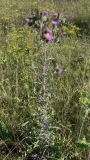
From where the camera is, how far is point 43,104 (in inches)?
110

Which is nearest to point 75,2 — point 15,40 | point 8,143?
point 15,40

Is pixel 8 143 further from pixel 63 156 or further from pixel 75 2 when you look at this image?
pixel 75 2

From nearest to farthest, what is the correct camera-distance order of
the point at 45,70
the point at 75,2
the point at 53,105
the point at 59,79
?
the point at 45,70, the point at 53,105, the point at 59,79, the point at 75,2

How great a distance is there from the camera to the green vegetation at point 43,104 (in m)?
2.79

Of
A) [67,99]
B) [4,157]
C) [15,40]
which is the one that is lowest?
[4,157]

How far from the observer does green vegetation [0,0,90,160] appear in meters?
2.79

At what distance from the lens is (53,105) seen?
3238 mm

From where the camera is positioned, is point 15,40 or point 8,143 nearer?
point 8,143

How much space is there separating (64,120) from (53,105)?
0.61 ft

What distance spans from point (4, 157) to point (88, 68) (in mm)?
1472

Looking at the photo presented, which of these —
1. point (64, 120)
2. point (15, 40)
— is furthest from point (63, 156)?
point (15, 40)

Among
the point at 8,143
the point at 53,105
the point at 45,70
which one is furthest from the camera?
the point at 53,105

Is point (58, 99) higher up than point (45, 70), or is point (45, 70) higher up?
point (45, 70)

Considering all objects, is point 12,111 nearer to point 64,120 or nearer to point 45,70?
point 64,120
